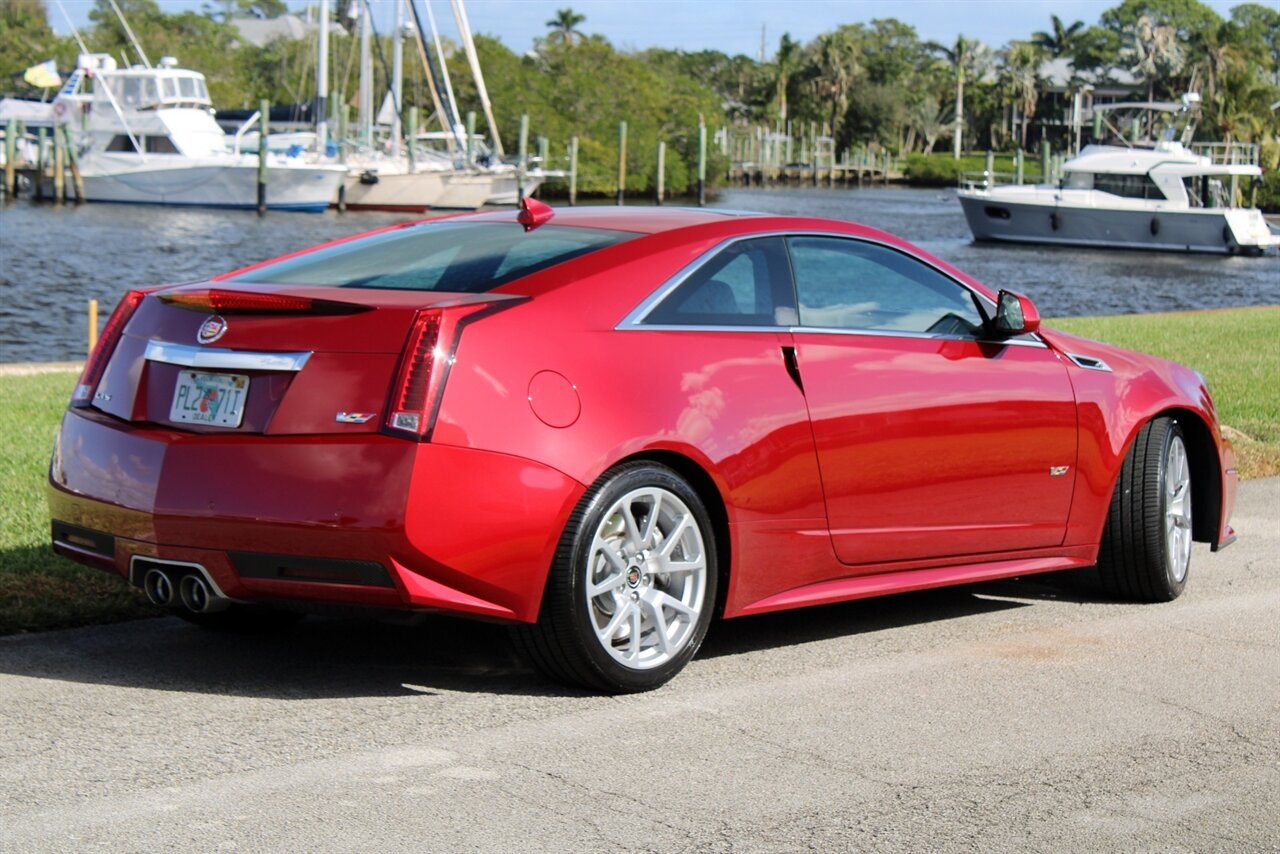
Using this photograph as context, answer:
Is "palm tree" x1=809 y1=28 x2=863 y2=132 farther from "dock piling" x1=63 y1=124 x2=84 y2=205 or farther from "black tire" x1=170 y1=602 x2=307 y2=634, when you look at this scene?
"black tire" x1=170 y1=602 x2=307 y2=634

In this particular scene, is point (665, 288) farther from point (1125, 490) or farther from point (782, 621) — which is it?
point (1125, 490)

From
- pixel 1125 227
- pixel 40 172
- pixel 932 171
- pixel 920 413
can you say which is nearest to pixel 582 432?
pixel 920 413

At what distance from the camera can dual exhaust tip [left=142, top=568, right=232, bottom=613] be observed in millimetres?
5168

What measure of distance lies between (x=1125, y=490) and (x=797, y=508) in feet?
6.05

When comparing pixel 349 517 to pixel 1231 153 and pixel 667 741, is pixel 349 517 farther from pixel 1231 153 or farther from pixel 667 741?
pixel 1231 153

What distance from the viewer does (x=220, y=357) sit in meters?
5.16

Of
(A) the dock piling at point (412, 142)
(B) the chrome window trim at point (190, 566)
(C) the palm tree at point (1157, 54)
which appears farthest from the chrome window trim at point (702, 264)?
(C) the palm tree at point (1157, 54)

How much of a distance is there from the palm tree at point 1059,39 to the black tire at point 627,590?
470 ft

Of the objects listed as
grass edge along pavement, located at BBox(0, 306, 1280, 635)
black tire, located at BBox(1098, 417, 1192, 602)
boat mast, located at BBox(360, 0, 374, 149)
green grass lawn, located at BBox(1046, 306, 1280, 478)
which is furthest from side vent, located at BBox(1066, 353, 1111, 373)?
boat mast, located at BBox(360, 0, 374, 149)

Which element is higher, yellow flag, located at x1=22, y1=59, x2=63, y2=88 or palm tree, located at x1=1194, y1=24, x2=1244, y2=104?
palm tree, located at x1=1194, y1=24, x2=1244, y2=104

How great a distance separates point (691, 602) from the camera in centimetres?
555

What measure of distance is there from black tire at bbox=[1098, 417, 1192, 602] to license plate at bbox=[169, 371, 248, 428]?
3552 millimetres

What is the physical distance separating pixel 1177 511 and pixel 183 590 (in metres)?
4.03

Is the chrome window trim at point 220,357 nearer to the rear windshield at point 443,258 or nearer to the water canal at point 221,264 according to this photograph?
the rear windshield at point 443,258
